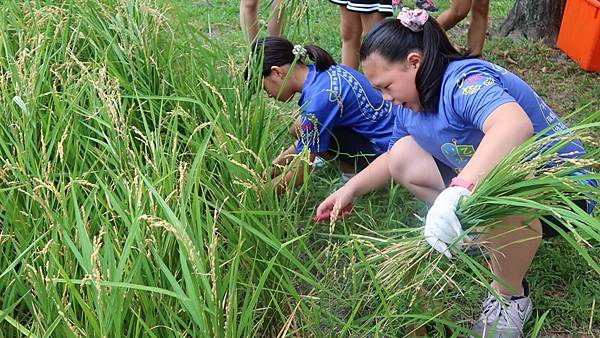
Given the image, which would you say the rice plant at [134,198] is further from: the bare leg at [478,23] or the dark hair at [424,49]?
the bare leg at [478,23]

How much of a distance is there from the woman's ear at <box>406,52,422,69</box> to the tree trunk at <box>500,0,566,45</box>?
8.91 ft

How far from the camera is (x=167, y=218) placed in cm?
142

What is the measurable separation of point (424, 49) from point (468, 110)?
0.23 m

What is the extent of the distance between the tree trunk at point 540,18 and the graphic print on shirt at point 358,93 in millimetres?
2197

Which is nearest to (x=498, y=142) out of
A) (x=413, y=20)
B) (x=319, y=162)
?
(x=413, y=20)

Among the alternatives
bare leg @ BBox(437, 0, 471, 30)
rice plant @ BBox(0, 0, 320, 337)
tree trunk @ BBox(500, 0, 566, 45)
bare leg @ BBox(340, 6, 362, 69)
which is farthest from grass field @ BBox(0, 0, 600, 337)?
tree trunk @ BBox(500, 0, 566, 45)

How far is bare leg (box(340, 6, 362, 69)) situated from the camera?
3396 mm

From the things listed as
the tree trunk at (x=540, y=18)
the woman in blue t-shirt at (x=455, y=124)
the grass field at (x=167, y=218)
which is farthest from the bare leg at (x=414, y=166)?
the tree trunk at (x=540, y=18)

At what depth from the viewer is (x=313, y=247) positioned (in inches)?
81.1

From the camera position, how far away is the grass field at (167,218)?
51.5 inches

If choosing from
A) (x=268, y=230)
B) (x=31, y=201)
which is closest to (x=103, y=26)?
(x=31, y=201)

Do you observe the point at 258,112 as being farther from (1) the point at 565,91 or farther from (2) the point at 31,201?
(1) the point at 565,91

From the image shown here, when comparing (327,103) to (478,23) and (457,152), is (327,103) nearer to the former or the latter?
(457,152)

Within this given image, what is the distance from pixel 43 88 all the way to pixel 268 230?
950 mm
